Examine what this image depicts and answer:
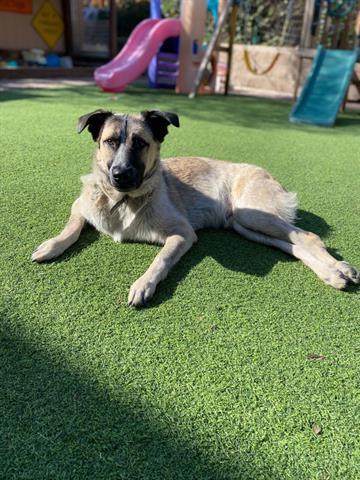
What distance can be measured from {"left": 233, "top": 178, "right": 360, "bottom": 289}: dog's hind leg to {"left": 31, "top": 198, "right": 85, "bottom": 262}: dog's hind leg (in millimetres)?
1297

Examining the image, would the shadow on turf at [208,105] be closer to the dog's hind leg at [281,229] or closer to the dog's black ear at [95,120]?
the dog's hind leg at [281,229]

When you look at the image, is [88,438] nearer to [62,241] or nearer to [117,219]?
[62,241]

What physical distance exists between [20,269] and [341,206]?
307 cm

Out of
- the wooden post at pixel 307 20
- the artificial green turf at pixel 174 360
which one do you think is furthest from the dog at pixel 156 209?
the wooden post at pixel 307 20

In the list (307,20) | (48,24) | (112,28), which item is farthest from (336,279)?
(48,24)

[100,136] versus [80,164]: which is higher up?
[100,136]

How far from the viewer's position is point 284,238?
10.6 ft

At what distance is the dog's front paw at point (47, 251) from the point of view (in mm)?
2727

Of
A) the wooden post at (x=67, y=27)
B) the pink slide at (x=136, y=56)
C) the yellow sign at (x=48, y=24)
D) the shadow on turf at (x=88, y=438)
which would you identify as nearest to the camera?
the shadow on turf at (x=88, y=438)

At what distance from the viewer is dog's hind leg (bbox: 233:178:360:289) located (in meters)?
2.83

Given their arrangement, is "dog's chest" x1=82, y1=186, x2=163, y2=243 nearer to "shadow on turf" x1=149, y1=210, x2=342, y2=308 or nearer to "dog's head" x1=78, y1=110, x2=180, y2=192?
"dog's head" x1=78, y1=110, x2=180, y2=192

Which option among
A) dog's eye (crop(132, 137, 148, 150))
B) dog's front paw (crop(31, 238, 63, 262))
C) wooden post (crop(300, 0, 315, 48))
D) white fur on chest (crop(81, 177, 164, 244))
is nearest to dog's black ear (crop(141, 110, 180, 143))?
dog's eye (crop(132, 137, 148, 150))

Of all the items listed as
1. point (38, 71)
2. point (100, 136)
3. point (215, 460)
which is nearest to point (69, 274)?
point (100, 136)

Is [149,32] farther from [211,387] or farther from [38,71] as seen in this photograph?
[211,387]
